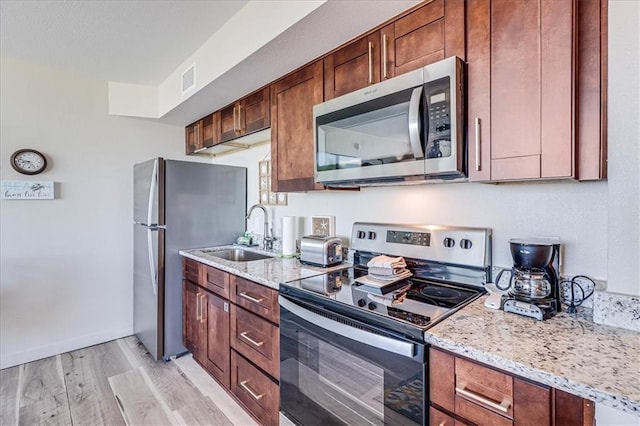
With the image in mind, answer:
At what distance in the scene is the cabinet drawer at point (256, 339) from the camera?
63.6 inches

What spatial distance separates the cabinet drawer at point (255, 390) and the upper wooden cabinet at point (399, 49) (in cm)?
158

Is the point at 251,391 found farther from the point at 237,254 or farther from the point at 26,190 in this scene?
the point at 26,190

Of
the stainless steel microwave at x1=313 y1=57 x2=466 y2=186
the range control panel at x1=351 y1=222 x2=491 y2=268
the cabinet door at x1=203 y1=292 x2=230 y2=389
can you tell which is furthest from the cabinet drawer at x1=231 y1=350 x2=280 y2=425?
the stainless steel microwave at x1=313 y1=57 x2=466 y2=186

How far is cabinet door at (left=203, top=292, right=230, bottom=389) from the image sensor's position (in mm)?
2033

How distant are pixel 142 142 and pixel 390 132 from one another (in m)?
2.76

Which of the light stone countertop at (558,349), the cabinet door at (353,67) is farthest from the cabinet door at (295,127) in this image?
the light stone countertop at (558,349)

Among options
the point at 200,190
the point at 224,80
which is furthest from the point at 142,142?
the point at 224,80

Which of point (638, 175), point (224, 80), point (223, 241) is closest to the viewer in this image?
point (638, 175)

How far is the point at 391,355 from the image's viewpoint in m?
1.04

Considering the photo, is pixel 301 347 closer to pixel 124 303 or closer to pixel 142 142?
pixel 124 303

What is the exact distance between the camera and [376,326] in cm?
109

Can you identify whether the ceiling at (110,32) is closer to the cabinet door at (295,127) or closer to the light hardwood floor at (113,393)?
the cabinet door at (295,127)

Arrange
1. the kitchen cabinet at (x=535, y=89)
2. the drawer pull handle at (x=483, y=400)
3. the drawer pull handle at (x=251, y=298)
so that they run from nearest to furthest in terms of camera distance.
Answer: the drawer pull handle at (x=483, y=400)
the kitchen cabinet at (x=535, y=89)
the drawer pull handle at (x=251, y=298)

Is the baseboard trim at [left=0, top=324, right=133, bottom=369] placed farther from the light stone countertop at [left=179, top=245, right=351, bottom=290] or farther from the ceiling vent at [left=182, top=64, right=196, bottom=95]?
the ceiling vent at [left=182, top=64, right=196, bottom=95]
